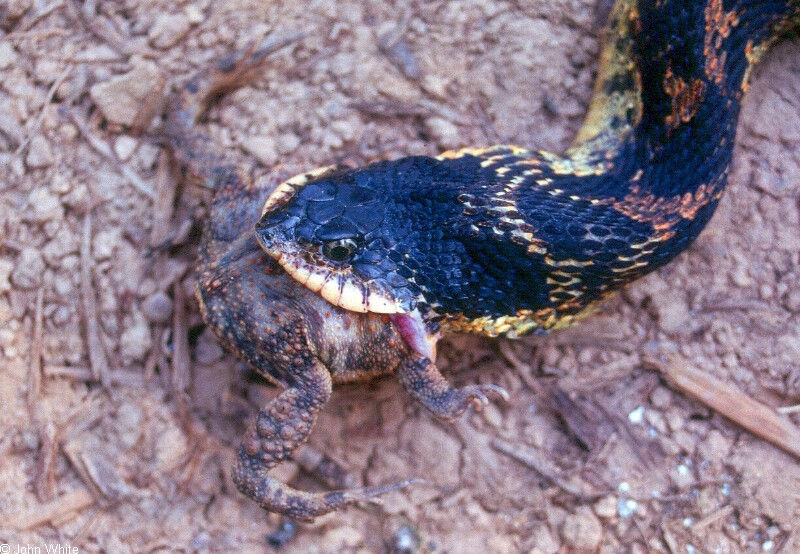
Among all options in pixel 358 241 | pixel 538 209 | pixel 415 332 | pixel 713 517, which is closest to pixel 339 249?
pixel 358 241

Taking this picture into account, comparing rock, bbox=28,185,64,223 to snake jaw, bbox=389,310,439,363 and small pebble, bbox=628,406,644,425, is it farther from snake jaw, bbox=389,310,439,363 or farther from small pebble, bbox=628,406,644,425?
small pebble, bbox=628,406,644,425

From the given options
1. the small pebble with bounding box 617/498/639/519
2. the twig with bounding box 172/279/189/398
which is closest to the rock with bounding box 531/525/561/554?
the small pebble with bounding box 617/498/639/519

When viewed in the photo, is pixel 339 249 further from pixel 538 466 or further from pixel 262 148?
pixel 538 466

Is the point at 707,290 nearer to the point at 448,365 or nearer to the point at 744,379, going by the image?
the point at 744,379

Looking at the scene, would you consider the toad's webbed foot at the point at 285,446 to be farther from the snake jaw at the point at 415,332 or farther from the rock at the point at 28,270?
the rock at the point at 28,270

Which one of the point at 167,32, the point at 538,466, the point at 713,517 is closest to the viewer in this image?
the point at 713,517

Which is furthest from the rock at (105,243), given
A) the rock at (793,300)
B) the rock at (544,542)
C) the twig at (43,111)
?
the rock at (793,300)

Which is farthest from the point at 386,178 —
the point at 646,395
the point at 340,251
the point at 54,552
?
the point at 54,552
